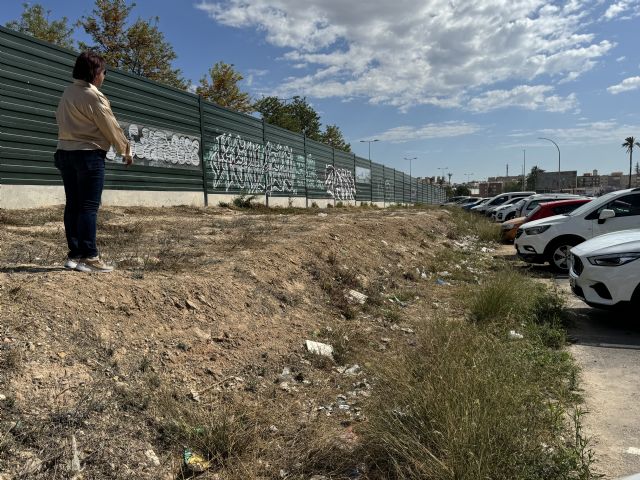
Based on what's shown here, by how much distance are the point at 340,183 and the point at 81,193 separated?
24716 millimetres

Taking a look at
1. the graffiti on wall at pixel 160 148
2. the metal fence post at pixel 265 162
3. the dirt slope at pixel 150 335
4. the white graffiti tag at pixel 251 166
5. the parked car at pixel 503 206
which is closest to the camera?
the dirt slope at pixel 150 335

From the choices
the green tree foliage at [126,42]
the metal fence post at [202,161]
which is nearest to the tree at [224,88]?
the green tree foliage at [126,42]

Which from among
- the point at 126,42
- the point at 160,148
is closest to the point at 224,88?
the point at 126,42

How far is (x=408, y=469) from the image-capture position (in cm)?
256

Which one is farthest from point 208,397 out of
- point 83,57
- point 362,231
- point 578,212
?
point 578,212

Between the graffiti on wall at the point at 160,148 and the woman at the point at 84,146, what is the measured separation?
6707 millimetres

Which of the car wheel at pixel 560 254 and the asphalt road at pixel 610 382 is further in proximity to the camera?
the car wheel at pixel 560 254

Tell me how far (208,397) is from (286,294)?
2216 millimetres

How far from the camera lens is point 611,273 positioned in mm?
5727

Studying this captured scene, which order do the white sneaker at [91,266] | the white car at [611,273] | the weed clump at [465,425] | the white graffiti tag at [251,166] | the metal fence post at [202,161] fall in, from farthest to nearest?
the white graffiti tag at [251,166] < the metal fence post at [202,161] < the white car at [611,273] < the white sneaker at [91,266] < the weed clump at [465,425]

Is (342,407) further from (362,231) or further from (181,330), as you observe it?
(362,231)

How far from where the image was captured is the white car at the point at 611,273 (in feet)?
18.4

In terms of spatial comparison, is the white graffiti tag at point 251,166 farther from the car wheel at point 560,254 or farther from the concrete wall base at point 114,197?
the car wheel at point 560,254

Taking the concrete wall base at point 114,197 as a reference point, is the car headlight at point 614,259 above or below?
below
